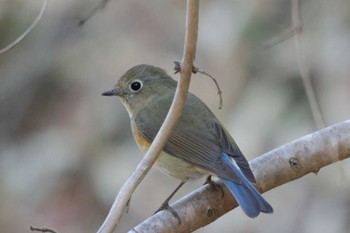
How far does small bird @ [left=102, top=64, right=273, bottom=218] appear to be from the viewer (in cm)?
394

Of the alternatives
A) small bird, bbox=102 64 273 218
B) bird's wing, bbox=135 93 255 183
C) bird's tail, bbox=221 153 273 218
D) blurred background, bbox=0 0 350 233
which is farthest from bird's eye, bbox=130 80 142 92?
blurred background, bbox=0 0 350 233

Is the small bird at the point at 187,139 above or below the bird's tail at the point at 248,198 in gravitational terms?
above

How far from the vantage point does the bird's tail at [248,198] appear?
3.78 meters

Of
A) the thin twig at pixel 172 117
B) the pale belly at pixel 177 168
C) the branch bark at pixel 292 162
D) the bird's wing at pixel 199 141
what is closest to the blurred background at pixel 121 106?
the bird's wing at pixel 199 141

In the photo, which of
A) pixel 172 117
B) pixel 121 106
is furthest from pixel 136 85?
pixel 121 106

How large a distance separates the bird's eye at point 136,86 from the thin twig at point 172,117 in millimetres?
1597

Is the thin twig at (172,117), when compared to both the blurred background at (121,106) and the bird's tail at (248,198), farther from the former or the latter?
the blurred background at (121,106)

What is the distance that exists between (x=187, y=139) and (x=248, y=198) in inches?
26.2

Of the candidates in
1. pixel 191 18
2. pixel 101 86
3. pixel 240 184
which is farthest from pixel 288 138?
pixel 191 18

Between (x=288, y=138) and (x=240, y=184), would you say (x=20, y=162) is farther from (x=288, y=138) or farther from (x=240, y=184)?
(x=240, y=184)

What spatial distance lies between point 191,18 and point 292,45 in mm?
3859

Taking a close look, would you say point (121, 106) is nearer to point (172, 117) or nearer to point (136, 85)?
point (136, 85)

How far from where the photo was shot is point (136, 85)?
15.9 feet

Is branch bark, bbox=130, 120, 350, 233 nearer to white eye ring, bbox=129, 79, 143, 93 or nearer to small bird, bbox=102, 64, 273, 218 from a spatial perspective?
small bird, bbox=102, 64, 273, 218
